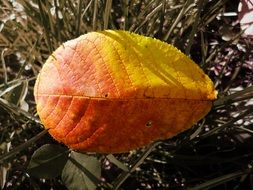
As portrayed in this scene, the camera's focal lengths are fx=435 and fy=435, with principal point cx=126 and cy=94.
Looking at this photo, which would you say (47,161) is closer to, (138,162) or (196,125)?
(138,162)

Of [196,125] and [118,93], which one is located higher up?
[118,93]

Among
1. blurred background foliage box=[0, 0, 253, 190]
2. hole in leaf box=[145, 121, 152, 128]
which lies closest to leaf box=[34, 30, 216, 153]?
hole in leaf box=[145, 121, 152, 128]

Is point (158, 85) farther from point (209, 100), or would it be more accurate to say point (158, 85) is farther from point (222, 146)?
point (222, 146)

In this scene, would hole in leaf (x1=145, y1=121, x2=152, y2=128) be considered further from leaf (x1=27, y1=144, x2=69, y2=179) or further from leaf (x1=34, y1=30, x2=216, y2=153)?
leaf (x1=27, y1=144, x2=69, y2=179)

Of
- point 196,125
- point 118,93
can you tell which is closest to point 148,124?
point 118,93

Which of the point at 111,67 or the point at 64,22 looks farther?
the point at 64,22

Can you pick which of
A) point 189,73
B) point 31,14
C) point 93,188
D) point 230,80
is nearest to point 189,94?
point 189,73
